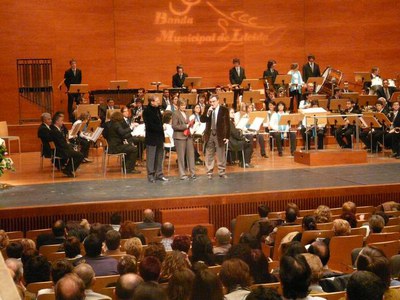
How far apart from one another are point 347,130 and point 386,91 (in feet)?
9.73

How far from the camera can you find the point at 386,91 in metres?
18.5

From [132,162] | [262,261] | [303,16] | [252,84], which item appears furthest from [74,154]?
[303,16]

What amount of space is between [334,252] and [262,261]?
1.94m

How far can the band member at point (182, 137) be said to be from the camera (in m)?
12.7

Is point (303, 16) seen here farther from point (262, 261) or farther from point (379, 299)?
point (379, 299)

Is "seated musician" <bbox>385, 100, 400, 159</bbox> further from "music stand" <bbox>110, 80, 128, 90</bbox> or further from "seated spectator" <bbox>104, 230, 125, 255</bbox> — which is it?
"seated spectator" <bbox>104, 230, 125, 255</bbox>

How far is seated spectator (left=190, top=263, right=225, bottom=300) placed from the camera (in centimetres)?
421

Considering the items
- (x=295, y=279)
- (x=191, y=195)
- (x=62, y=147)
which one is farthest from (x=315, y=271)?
(x=62, y=147)

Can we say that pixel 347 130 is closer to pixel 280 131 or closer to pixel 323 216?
pixel 280 131

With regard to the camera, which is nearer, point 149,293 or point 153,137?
point 149,293

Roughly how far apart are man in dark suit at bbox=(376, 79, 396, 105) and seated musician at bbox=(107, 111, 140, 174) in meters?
7.48

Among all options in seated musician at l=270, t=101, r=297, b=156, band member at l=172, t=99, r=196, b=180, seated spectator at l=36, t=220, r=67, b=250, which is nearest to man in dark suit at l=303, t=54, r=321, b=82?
seated musician at l=270, t=101, r=297, b=156

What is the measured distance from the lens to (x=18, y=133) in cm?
1758

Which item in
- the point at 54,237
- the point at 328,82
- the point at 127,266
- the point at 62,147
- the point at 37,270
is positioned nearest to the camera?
the point at 127,266
